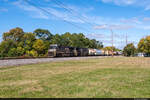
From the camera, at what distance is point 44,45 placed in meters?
75.4

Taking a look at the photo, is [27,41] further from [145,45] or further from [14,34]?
[145,45]

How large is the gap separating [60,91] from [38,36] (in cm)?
8984

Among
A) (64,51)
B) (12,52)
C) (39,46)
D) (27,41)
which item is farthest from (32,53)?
(64,51)

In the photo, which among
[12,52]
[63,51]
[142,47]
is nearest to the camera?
[63,51]

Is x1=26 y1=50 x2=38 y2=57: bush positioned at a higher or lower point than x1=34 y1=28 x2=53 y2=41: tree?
lower

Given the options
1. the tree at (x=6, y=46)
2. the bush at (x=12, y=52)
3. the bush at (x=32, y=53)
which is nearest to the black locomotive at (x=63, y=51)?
the bush at (x=32, y=53)

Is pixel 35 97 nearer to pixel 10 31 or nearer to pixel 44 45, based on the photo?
pixel 44 45

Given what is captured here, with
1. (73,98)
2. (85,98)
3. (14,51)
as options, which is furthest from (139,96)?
(14,51)

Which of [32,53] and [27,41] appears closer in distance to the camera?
[32,53]

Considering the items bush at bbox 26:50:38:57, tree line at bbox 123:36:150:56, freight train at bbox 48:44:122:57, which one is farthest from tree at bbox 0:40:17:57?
tree line at bbox 123:36:150:56

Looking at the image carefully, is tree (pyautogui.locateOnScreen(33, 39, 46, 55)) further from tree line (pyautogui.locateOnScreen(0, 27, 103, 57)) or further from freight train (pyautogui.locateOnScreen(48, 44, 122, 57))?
freight train (pyautogui.locateOnScreen(48, 44, 122, 57))

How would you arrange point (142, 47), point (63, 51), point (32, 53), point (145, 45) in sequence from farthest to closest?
point (142, 47) → point (145, 45) → point (32, 53) → point (63, 51)

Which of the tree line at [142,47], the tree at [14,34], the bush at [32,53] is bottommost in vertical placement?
the bush at [32,53]

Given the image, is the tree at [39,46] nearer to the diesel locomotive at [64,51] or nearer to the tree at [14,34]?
the tree at [14,34]
